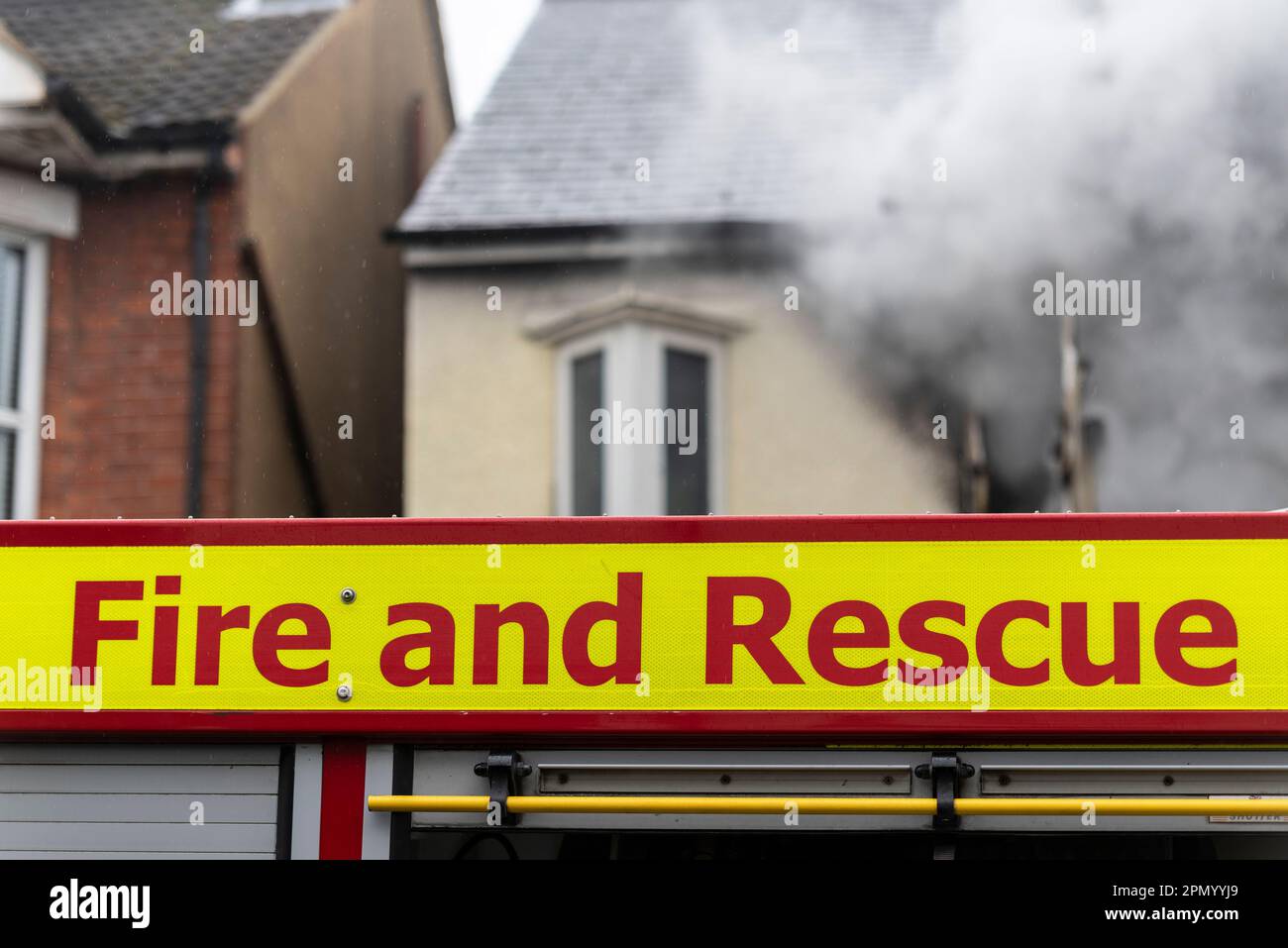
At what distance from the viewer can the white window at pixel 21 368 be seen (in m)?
10.1

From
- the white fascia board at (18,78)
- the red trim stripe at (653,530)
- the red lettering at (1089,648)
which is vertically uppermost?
the white fascia board at (18,78)

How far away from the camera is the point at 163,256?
1049cm

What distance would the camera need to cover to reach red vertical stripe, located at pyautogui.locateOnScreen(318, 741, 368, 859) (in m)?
3.80

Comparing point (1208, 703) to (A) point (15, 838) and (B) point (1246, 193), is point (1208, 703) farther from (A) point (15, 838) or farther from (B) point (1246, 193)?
(B) point (1246, 193)

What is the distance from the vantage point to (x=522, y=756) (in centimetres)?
379

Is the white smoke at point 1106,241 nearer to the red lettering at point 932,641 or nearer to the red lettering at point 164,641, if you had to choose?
the red lettering at point 932,641

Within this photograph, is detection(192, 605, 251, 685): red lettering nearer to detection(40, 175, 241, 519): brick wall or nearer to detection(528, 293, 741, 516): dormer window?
detection(40, 175, 241, 519): brick wall

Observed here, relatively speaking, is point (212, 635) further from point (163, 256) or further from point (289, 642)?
point (163, 256)

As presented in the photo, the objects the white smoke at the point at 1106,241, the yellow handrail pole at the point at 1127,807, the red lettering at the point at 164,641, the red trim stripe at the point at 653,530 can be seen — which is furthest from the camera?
the white smoke at the point at 1106,241

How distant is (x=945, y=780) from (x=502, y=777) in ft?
3.38

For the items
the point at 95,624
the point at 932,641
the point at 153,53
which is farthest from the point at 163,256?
the point at 932,641

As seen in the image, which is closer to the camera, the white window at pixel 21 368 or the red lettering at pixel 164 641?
the red lettering at pixel 164 641

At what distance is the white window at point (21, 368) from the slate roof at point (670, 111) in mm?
2437

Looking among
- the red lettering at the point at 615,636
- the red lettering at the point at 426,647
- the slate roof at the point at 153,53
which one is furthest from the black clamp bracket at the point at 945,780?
the slate roof at the point at 153,53
